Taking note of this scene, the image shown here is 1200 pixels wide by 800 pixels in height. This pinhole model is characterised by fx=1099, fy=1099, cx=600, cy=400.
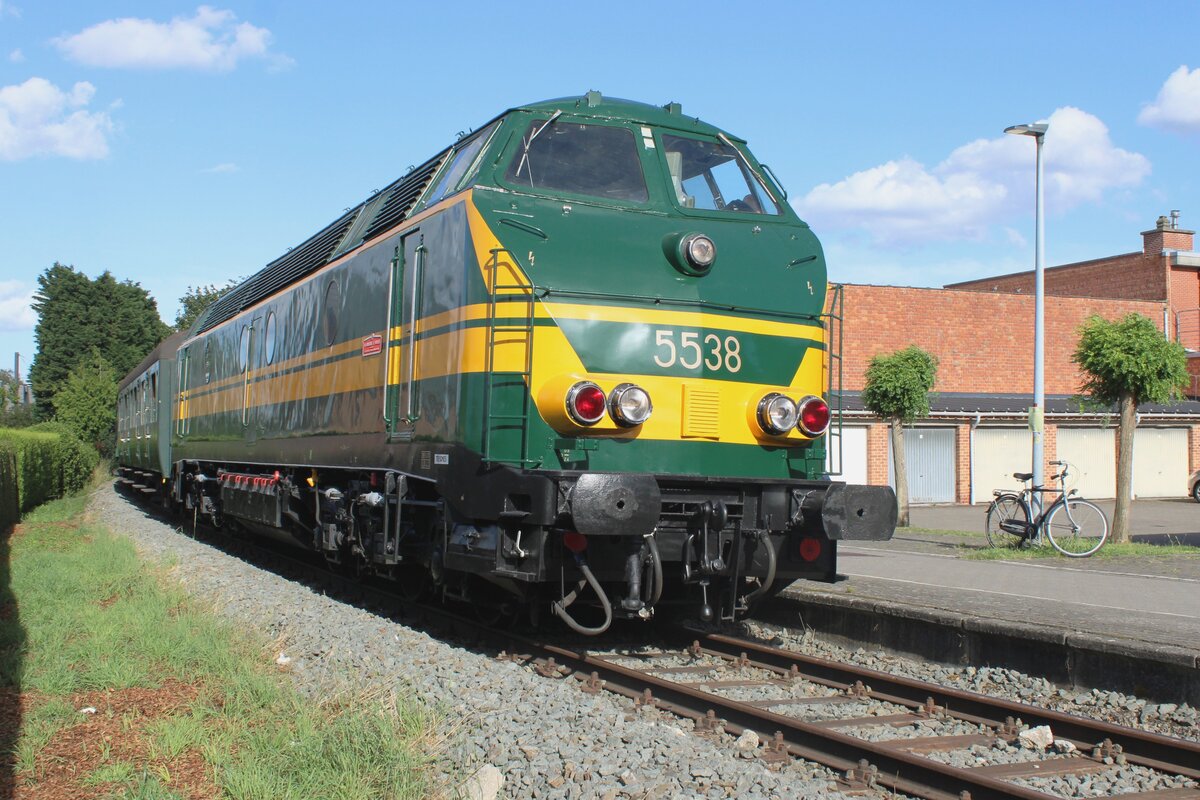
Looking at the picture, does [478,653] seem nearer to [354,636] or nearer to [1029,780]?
[354,636]

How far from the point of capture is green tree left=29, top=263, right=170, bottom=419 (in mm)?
65500

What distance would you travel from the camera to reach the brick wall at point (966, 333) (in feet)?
94.7

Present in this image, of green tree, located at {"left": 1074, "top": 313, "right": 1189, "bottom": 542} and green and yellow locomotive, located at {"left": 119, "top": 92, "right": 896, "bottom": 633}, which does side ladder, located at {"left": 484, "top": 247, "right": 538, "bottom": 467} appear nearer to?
green and yellow locomotive, located at {"left": 119, "top": 92, "right": 896, "bottom": 633}

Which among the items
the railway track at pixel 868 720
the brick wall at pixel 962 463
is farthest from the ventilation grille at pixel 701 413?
the brick wall at pixel 962 463

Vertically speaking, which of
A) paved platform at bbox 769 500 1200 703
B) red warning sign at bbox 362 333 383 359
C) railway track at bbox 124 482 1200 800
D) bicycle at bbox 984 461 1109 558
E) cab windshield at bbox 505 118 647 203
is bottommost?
railway track at bbox 124 482 1200 800

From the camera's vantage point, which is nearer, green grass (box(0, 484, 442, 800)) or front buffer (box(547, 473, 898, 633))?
green grass (box(0, 484, 442, 800))

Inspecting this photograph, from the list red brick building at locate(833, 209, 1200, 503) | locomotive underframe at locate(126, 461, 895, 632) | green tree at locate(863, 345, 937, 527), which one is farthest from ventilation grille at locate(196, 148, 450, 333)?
red brick building at locate(833, 209, 1200, 503)

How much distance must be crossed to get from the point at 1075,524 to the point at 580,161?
30.7 ft

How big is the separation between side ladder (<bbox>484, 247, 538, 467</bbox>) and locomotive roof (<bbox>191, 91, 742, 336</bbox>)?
1517 mm

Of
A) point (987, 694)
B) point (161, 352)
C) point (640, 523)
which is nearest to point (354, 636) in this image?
point (640, 523)

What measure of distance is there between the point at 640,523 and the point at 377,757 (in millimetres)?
2040

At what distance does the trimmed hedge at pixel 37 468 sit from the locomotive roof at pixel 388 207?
8.81m

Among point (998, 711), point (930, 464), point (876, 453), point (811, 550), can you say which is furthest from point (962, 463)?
point (998, 711)

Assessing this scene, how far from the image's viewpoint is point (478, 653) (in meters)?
7.70
